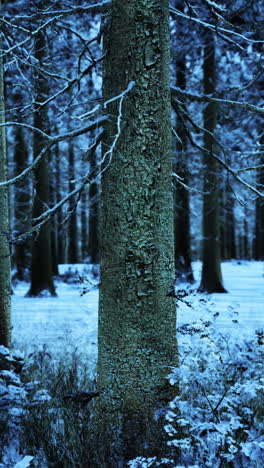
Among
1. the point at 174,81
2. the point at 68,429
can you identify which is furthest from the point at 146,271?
the point at 174,81

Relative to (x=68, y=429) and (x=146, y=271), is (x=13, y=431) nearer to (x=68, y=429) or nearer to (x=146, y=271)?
(x=68, y=429)

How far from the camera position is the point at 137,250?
2838mm

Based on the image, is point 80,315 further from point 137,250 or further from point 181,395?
point 137,250

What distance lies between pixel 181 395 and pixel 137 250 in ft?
4.49

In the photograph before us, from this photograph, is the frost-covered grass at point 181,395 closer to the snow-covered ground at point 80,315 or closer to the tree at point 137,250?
the snow-covered ground at point 80,315

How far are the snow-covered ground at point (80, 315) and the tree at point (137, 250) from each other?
117cm

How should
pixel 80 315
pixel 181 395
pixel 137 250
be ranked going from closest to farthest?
pixel 137 250 → pixel 181 395 → pixel 80 315

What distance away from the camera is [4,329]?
172 inches

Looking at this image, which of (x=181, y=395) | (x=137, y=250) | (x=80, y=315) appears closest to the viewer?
(x=137, y=250)

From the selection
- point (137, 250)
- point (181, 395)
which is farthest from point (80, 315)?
point (137, 250)

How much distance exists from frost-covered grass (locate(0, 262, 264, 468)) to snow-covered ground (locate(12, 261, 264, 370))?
0.03 metres

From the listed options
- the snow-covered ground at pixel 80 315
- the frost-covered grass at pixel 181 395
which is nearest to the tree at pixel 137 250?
the frost-covered grass at pixel 181 395

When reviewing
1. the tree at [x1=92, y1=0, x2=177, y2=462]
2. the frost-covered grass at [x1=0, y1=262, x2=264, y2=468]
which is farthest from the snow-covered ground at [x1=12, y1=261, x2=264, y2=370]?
the tree at [x1=92, y1=0, x2=177, y2=462]

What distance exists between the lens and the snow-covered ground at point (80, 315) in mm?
5965
